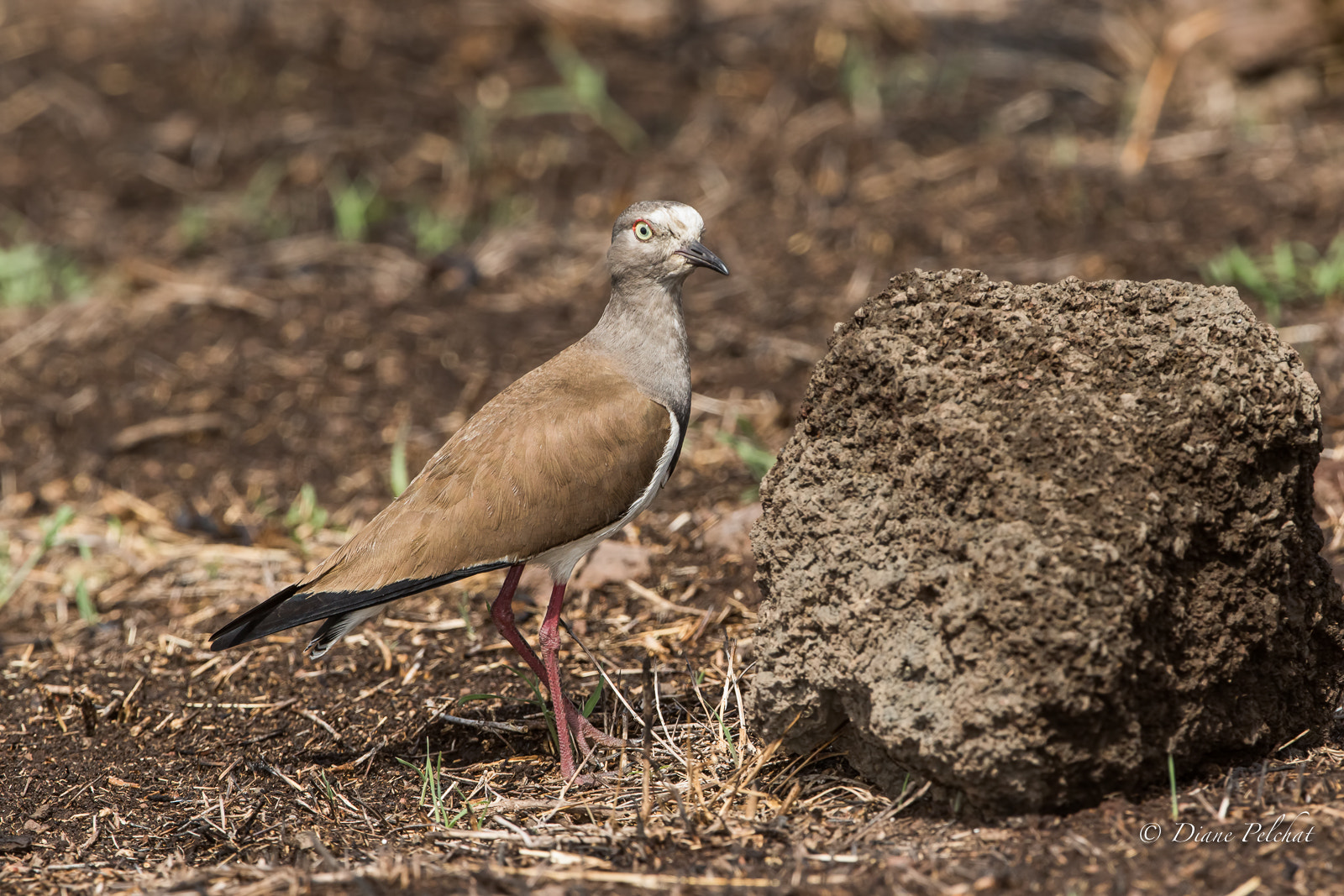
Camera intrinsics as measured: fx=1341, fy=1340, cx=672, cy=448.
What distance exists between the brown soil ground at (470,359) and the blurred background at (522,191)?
31 millimetres

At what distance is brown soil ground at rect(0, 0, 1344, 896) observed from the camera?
3.32 meters

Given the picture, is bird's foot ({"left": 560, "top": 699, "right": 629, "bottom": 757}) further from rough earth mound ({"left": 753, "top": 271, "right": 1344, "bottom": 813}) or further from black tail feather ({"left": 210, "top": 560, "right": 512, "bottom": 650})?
rough earth mound ({"left": 753, "top": 271, "right": 1344, "bottom": 813})

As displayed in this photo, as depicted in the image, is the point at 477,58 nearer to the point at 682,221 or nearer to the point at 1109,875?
the point at 682,221

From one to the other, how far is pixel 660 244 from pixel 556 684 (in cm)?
156

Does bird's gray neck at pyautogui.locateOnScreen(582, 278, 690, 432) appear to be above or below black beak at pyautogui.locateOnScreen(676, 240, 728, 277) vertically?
below

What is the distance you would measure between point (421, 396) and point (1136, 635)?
182 inches

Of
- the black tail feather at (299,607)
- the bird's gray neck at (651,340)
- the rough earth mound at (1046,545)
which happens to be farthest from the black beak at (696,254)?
the black tail feather at (299,607)

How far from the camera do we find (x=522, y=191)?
360 inches

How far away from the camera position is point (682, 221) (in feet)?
15.1

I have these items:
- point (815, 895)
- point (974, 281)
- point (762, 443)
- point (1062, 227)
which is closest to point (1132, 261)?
point (1062, 227)

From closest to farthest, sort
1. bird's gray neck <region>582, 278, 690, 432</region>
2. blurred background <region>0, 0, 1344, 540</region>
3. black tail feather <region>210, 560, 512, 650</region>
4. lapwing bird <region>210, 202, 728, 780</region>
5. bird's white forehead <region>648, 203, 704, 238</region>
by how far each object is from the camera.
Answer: black tail feather <region>210, 560, 512, 650</region>, lapwing bird <region>210, 202, 728, 780</region>, bird's gray neck <region>582, 278, 690, 432</region>, bird's white forehead <region>648, 203, 704, 238</region>, blurred background <region>0, 0, 1344, 540</region>

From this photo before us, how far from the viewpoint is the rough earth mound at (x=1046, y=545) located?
9.89ft

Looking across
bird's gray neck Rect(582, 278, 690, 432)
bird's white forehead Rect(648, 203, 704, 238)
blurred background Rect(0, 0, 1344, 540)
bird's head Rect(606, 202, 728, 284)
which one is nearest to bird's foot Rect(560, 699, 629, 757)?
bird's gray neck Rect(582, 278, 690, 432)

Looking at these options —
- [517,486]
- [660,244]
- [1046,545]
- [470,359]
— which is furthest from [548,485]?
[470,359]
